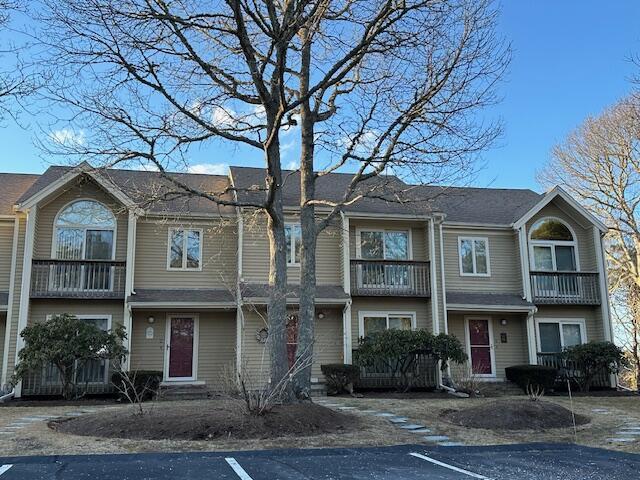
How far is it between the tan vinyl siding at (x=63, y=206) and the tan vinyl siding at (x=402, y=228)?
682 cm

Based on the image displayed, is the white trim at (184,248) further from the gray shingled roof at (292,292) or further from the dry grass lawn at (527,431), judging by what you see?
the dry grass lawn at (527,431)

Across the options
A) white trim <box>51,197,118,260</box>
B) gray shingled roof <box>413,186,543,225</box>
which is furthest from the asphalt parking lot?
gray shingled roof <box>413,186,543,225</box>

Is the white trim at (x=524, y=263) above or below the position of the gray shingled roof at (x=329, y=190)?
below

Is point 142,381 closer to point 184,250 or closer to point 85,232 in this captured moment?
point 184,250

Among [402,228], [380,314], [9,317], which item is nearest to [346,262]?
[380,314]

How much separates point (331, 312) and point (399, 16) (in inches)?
359

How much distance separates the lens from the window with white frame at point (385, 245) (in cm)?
1848

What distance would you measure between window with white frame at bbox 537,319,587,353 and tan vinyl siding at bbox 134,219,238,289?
33.8ft

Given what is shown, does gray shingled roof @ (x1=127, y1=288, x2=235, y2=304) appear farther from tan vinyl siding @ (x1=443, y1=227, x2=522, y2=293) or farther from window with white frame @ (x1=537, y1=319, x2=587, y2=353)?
window with white frame @ (x1=537, y1=319, x2=587, y2=353)

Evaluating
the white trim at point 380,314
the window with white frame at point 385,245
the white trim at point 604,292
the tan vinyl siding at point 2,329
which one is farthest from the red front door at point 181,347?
the white trim at point 604,292

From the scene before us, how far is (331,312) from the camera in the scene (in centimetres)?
1758

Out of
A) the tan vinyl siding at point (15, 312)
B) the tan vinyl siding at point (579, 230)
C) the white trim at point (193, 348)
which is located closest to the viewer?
the tan vinyl siding at point (15, 312)

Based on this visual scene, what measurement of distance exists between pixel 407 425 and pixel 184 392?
7.40 meters

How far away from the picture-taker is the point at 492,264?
63.9ft
